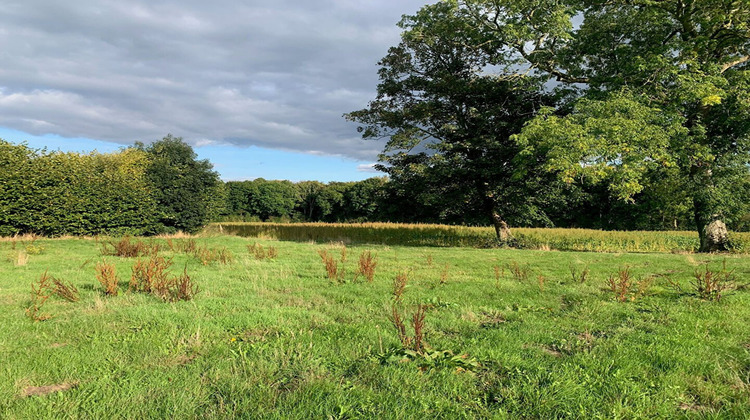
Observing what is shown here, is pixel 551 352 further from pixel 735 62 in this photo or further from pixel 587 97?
pixel 735 62

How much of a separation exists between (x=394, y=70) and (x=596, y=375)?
59.9 feet

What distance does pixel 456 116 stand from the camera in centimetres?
1839

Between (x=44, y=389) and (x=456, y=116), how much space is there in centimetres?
1784

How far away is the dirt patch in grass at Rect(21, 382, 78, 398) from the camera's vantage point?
284cm

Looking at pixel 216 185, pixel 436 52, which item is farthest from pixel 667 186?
pixel 216 185

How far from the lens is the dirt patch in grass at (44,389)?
112 inches

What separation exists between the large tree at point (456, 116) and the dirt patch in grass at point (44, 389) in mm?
15332

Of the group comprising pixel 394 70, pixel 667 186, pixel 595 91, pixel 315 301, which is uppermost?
pixel 394 70

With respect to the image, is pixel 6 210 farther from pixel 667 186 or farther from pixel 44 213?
pixel 667 186

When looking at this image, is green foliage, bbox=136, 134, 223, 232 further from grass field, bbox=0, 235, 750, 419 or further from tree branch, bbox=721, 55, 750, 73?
tree branch, bbox=721, 55, 750, 73

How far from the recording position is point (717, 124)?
14969 mm

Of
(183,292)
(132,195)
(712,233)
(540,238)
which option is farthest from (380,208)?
(183,292)

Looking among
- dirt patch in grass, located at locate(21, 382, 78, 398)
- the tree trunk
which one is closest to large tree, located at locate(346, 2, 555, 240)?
the tree trunk

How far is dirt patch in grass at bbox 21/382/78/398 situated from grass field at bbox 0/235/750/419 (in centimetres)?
1
